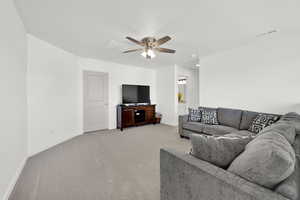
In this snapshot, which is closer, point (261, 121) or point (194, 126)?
point (261, 121)

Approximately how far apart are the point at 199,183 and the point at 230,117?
9.60 ft

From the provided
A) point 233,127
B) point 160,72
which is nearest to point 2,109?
point 233,127

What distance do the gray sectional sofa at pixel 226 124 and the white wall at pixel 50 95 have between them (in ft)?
10.9

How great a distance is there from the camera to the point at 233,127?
10.6 feet

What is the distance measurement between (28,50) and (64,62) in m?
0.97

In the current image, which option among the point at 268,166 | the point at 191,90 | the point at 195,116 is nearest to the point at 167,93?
the point at 191,90

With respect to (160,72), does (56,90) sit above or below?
below

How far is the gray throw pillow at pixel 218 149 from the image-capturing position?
1.04 meters

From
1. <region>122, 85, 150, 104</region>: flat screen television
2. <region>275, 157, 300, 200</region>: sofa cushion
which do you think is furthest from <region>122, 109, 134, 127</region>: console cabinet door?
<region>275, 157, 300, 200</region>: sofa cushion

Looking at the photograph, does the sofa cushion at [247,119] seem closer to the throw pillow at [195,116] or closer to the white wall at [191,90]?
the throw pillow at [195,116]

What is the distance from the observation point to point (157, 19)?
88.3 inches

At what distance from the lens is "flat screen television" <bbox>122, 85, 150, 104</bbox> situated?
5223 millimetres

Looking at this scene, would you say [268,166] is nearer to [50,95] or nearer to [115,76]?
[50,95]

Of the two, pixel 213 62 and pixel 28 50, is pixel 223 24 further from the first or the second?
pixel 28 50
